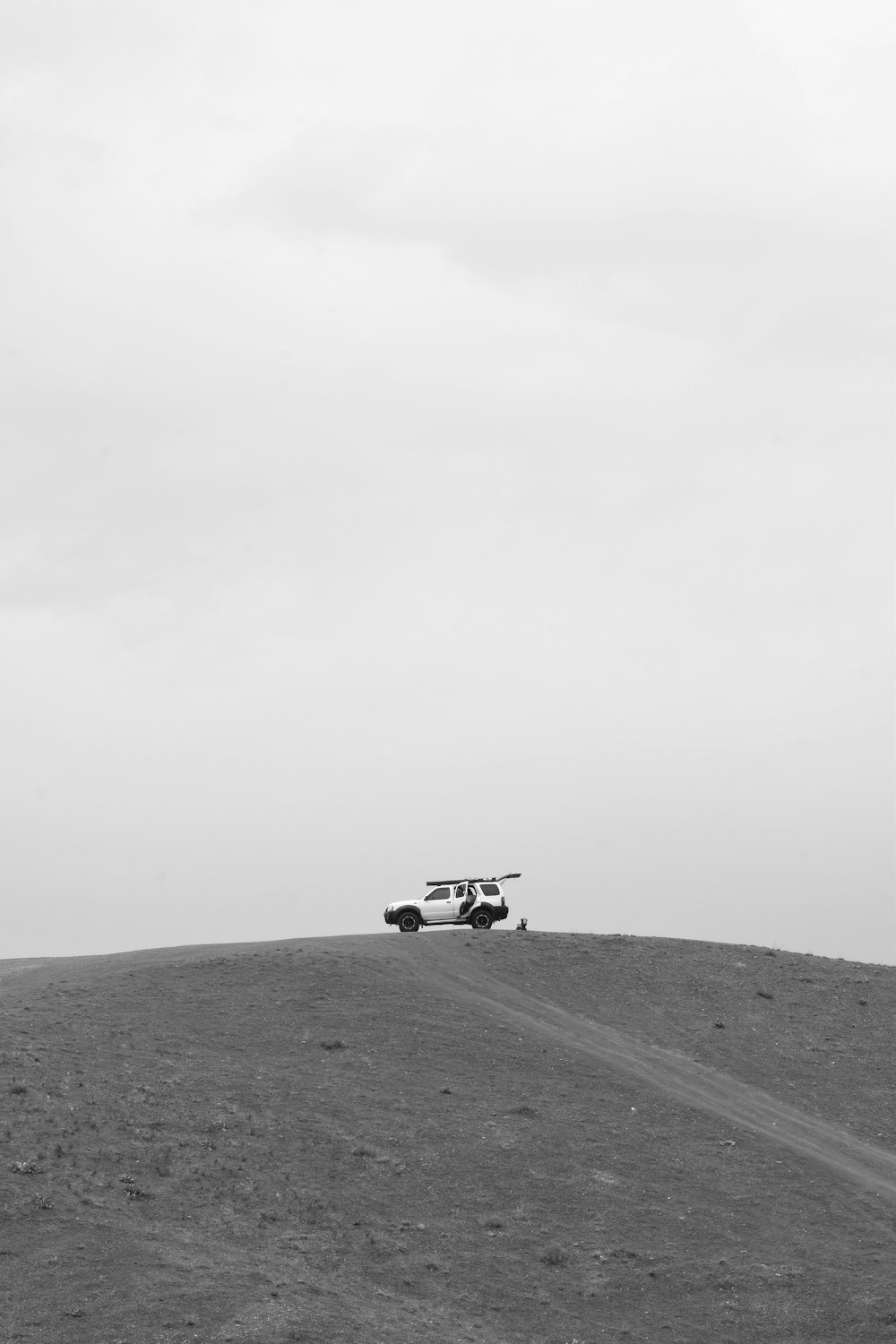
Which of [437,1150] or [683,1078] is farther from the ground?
[683,1078]

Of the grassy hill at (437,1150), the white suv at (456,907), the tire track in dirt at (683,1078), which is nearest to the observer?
the grassy hill at (437,1150)

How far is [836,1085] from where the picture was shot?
3453cm

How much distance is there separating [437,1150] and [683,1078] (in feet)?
28.9

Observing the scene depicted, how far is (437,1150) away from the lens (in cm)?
2798

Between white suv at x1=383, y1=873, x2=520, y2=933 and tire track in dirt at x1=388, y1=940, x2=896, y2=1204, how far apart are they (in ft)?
15.0

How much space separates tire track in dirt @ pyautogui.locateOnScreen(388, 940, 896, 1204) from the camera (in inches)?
1177

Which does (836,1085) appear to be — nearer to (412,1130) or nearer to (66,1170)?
(412,1130)

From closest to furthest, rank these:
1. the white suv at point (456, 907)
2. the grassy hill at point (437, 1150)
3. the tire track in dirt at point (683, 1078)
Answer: the grassy hill at point (437, 1150), the tire track in dirt at point (683, 1078), the white suv at point (456, 907)

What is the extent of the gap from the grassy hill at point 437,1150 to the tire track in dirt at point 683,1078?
0.12 metres

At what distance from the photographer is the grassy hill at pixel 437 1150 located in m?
22.1

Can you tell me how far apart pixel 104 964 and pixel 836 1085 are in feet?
75.8

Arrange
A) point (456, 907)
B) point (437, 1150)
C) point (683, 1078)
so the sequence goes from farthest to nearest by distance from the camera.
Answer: point (456, 907) < point (683, 1078) < point (437, 1150)

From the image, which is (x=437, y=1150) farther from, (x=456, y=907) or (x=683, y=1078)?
(x=456, y=907)

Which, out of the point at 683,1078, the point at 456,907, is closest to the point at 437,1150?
the point at 683,1078
